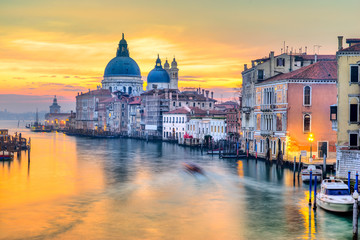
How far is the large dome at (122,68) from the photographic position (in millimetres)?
143375

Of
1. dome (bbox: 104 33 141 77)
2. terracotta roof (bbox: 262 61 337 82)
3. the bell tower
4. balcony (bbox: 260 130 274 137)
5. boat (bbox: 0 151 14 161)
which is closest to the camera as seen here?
terracotta roof (bbox: 262 61 337 82)

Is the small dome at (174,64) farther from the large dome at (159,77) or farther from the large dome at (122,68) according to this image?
the large dome at (122,68)

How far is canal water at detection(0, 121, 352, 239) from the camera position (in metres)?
20.1

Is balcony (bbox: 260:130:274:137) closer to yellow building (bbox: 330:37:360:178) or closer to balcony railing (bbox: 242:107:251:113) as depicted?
balcony railing (bbox: 242:107:251:113)

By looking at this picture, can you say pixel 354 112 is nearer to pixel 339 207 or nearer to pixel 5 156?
pixel 339 207

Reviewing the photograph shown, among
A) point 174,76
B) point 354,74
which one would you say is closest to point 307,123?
point 354,74

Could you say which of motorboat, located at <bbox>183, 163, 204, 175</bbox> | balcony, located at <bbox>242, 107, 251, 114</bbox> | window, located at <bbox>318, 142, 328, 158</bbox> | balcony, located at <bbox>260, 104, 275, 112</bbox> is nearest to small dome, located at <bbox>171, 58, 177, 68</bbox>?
balcony, located at <bbox>242, 107, 251, 114</bbox>

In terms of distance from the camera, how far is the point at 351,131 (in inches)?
1128

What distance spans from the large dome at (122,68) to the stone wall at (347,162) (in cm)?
11864

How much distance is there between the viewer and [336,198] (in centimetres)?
2191

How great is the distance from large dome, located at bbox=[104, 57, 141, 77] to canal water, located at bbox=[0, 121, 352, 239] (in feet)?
340

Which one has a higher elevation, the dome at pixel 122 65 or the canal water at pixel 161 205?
the dome at pixel 122 65

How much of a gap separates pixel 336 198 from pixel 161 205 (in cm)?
770

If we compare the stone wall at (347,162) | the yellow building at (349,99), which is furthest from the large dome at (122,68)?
the stone wall at (347,162)
